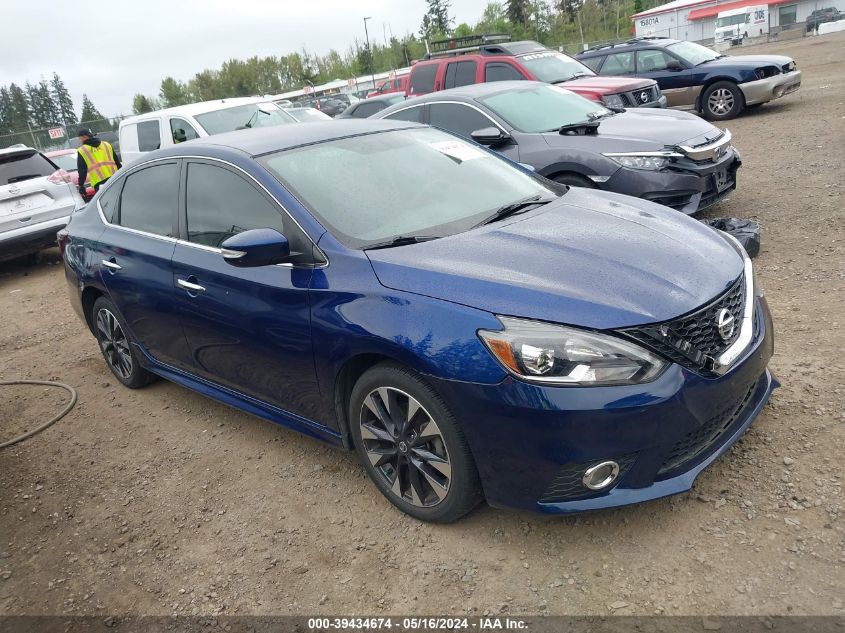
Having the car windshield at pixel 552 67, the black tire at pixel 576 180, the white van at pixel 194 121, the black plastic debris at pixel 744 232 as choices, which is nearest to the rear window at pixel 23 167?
the white van at pixel 194 121

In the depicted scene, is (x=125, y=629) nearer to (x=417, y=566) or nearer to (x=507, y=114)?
(x=417, y=566)

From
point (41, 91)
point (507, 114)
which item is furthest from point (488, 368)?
point (41, 91)

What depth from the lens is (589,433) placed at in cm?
242

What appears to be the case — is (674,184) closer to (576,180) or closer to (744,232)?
(744,232)

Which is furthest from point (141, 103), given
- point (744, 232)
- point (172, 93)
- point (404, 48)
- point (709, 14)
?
point (744, 232)

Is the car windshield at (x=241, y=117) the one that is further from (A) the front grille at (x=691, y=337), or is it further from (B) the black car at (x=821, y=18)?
(B) the black car at (x=821, y=18)

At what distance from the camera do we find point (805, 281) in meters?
4.91

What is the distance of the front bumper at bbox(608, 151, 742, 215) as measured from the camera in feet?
19.5

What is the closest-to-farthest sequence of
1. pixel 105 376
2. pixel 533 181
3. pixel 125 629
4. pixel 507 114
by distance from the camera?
pixel 125 629
pixel 533 181
pixel 105 376
pixel 507 114

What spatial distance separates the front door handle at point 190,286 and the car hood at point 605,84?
7.89 m

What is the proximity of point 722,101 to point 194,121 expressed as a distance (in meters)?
9.66

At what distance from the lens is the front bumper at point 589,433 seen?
241cm

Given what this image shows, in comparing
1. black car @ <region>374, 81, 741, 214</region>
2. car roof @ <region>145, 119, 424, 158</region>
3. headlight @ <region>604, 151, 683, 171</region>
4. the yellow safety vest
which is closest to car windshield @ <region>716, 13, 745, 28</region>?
black car @ <region>374, 81, 741, 214</region>

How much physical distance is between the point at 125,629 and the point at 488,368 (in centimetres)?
181
